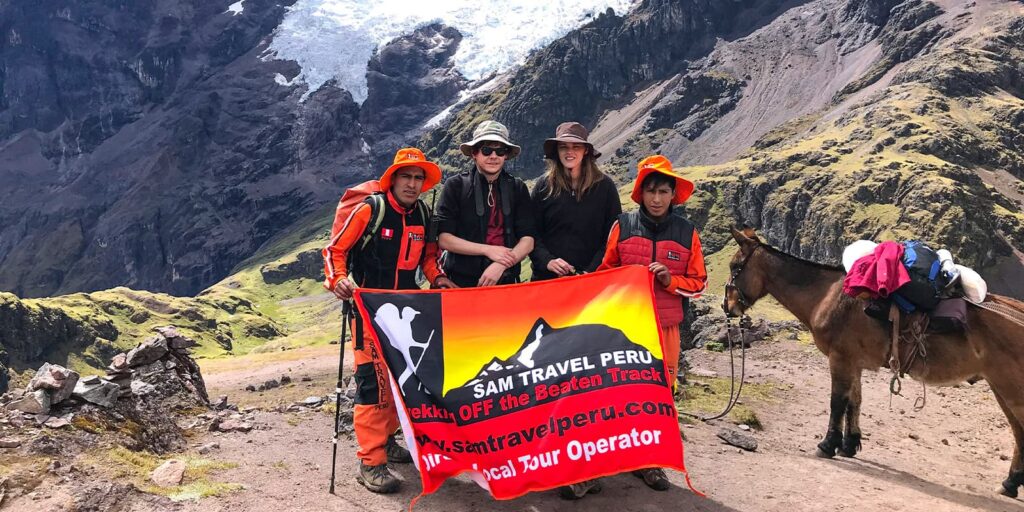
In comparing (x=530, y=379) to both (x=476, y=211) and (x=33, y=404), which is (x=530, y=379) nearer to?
(x=476, y=211)

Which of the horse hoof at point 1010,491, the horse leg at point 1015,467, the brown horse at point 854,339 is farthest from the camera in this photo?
the horse hoof at point 1010,491

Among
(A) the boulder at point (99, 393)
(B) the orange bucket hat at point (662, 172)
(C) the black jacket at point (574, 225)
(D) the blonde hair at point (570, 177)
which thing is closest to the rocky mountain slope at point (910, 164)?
(B) the orange bucket hat at point (662, 172)

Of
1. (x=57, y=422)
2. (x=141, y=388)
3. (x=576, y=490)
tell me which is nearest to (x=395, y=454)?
(x=576, y=490)

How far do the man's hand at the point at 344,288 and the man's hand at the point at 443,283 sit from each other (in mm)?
1332

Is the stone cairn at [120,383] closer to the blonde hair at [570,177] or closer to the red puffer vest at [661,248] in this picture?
the blonde hair at [570,177]

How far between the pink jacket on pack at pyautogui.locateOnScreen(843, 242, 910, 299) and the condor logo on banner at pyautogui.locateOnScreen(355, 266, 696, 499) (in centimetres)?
413

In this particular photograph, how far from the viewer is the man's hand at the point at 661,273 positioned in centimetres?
862

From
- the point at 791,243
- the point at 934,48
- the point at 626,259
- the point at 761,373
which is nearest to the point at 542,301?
the point at 626,259

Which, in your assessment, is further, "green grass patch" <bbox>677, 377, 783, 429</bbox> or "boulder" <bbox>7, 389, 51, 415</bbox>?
"green grass patch" <bbox>677, 377, 783, 429</bbox>

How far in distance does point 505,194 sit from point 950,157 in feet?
470

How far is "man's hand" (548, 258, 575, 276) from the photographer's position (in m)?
8.96

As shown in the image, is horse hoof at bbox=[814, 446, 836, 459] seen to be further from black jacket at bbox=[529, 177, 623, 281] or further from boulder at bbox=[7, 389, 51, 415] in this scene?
boulder at bbox=[7, 389, 51, 415]

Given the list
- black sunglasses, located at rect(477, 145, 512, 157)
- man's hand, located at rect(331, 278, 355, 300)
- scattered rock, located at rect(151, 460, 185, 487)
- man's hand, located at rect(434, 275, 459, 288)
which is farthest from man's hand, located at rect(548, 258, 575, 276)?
scattered rock, located at rect(151, 460, 185, 487)

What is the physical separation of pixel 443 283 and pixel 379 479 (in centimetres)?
293
